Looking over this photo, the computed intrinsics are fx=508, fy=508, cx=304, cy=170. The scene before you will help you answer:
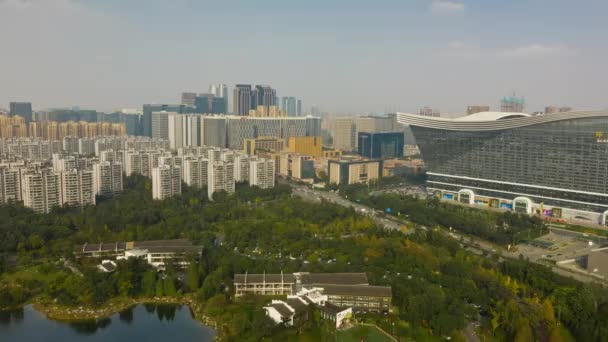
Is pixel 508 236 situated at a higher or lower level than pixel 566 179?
lower

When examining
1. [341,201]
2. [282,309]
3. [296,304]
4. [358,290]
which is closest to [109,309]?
[282,309]

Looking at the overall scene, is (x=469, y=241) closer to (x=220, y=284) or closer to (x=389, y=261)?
(x=389, y=261)

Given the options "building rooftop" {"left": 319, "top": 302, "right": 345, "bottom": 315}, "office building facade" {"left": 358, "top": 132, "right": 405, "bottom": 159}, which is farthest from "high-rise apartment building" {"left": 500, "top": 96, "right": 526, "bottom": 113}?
"building rooftop" {"left": 319, "top": 302, "right": 345, "bottom": 315}

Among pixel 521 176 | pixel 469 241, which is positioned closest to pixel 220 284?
pixel 469 241

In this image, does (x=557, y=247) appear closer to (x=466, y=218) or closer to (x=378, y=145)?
(x=466, y=218)

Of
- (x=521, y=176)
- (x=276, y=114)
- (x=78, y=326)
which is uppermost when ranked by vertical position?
(x=276, y=114)
